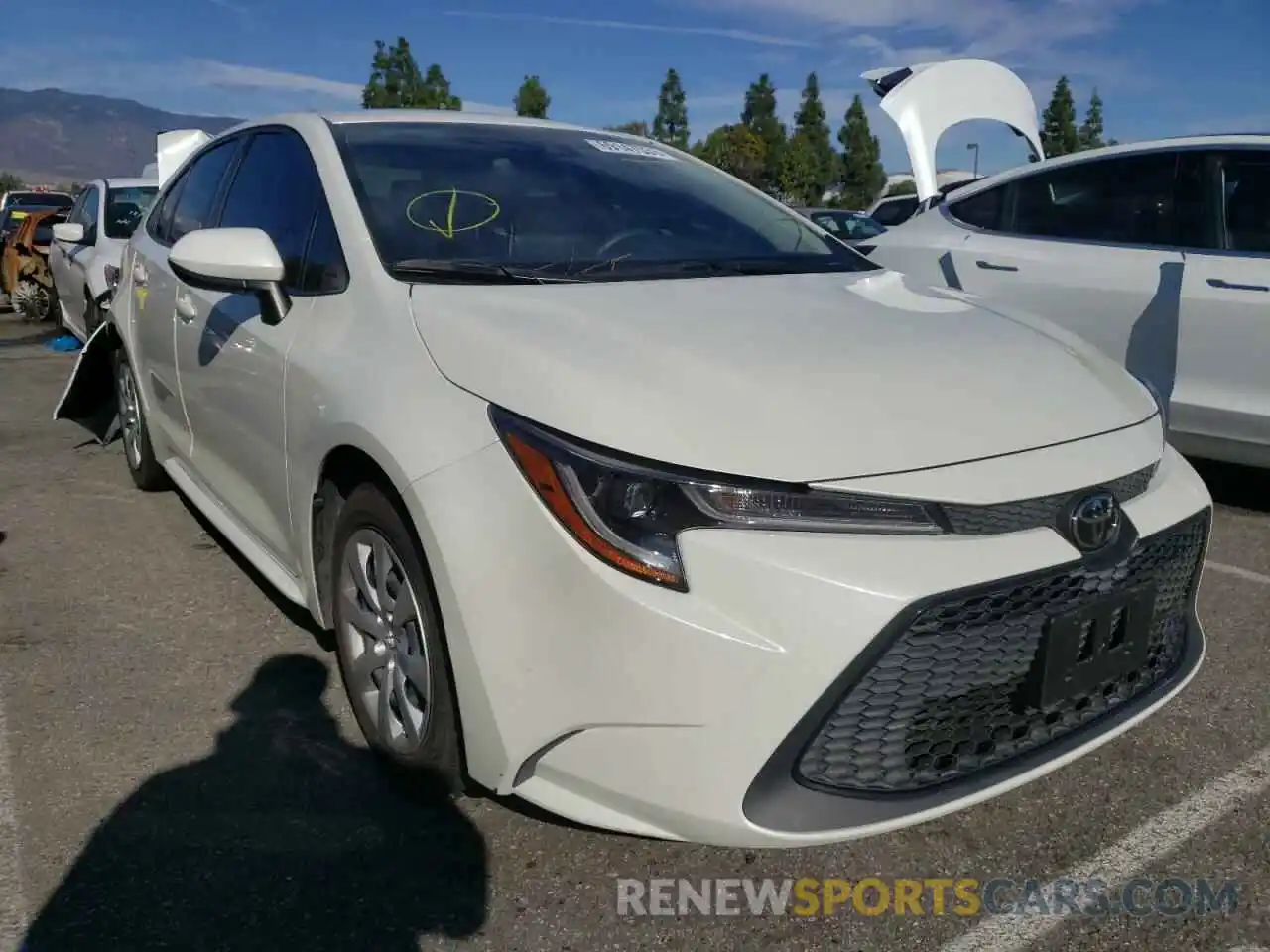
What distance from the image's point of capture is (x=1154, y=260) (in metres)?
4.62

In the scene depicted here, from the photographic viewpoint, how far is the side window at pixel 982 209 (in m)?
5.41

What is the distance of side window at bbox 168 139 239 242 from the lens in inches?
147

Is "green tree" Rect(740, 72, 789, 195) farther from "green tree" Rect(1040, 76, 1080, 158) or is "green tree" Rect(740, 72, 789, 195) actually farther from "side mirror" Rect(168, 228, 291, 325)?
"side mirror" Rect(168, 228, 291, 325)

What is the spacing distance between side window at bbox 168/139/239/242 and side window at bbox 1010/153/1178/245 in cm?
367

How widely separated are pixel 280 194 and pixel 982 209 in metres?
3.74

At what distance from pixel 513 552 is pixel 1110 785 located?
1.57m

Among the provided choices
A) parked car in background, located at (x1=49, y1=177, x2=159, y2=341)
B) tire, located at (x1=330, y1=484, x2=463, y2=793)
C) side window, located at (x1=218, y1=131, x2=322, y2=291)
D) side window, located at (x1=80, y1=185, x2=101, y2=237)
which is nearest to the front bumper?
tire, located at (x1=330, y1=484, x2=463, y2=793)

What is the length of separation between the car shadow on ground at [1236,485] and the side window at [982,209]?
5.11 feet

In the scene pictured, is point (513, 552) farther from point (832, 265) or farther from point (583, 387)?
point (832, 265)

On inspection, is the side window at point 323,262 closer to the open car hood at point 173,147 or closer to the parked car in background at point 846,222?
the open car hood at point 173,147

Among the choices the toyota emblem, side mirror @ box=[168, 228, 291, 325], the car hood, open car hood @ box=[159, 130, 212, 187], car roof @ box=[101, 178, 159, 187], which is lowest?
the toyota emblem

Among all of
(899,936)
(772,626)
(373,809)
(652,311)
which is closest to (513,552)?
(772,626)

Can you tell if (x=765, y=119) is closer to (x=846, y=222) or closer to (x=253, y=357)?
(x=846, y=222)

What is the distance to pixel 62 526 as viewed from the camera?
172 inches
